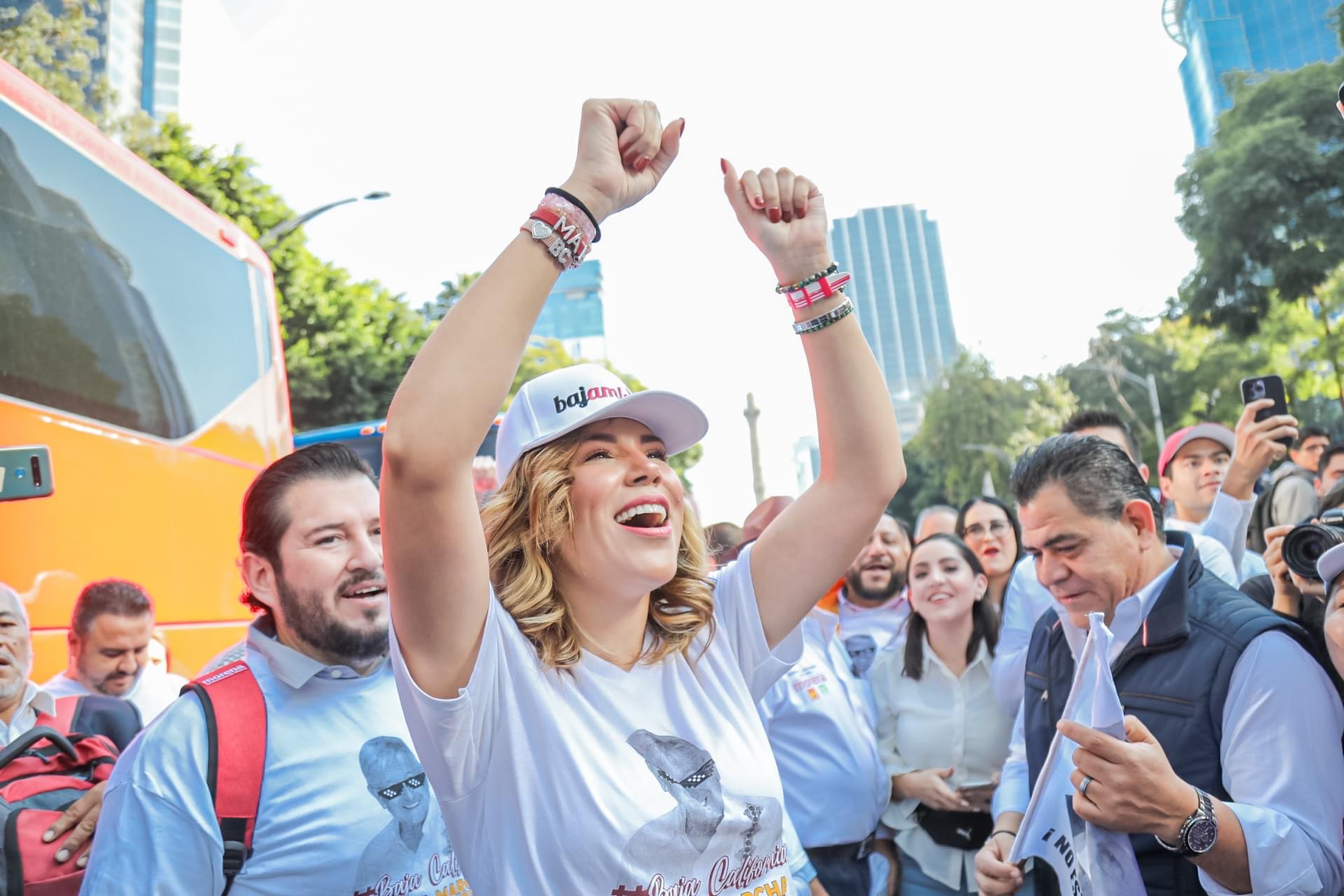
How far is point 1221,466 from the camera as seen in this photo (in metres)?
5.26

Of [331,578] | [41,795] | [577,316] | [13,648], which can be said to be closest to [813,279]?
[331,578]

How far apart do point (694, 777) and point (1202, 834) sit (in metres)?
1.12

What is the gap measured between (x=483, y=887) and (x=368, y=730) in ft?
2.21

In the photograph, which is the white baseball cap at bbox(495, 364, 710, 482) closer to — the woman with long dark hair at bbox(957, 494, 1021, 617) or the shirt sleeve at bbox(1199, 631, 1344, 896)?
the shirt sleeve at bbox(1199, 631, 1344, 896)

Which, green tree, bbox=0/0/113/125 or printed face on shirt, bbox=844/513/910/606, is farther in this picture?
green tree, bbox=0/0/113/125

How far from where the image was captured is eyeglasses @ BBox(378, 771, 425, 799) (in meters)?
2.26

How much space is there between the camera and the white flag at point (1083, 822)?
220 cm

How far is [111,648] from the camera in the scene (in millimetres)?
4449

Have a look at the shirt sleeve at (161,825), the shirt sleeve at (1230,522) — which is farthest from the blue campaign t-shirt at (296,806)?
the shirt sleeve at (1230,522)

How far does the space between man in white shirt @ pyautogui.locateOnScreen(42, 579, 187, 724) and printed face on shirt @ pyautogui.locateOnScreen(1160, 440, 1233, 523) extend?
194 inches

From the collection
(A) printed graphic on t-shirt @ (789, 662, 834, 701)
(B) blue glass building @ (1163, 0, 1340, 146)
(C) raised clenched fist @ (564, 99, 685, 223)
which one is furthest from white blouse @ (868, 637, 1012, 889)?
(B) blue glass building @ (1163, 0, 1340, 146)

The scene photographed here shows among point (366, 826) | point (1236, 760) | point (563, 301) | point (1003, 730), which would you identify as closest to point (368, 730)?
point (366, 826)

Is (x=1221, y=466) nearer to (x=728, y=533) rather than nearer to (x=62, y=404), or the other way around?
(x=728, y=533)

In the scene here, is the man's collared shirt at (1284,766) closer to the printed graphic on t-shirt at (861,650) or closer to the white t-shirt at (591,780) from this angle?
the white t-shirt at (591,780)
